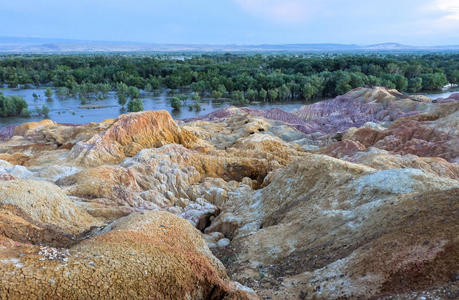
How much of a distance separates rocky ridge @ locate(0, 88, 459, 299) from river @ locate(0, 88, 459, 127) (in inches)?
1161

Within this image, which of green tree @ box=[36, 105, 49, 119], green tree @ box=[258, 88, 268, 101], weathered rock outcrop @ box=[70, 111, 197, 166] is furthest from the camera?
green tree @ box=[258, 88, 268, 101]

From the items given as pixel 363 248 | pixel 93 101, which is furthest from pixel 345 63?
pixel 363 248

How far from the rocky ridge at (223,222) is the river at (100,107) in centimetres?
2950

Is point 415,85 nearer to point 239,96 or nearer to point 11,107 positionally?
point 239,96

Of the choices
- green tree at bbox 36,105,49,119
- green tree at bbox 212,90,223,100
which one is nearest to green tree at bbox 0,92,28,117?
green tree at bbox 36,105,49,119

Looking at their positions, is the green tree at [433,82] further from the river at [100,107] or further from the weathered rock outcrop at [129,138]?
the weathered rock outcrop at [129,138]

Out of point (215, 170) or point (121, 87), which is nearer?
point (215, 170)

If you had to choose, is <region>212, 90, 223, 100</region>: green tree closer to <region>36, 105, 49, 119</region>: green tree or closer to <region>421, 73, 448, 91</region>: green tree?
<region>36, 105, 49, 119</region>: green tree

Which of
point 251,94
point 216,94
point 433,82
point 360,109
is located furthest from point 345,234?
point 433,82

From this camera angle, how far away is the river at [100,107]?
54719 mm

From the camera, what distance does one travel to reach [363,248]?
9.23 meters

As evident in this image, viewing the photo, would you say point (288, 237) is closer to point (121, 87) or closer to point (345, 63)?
point (121, 87)

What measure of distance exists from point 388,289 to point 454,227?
86.3 inches

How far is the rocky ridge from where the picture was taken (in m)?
7.52
